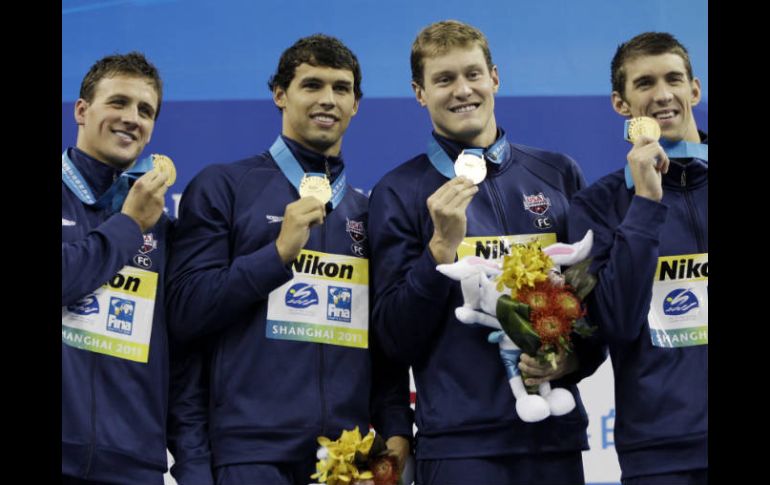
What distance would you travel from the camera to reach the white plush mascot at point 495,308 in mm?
3648

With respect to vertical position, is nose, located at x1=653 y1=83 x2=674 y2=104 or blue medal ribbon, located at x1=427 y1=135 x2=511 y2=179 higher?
nose, located at x1=653 y1=83 x2=674 y2=104

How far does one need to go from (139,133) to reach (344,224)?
0.84 metres

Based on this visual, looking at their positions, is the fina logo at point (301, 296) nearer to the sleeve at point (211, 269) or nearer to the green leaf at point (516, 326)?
the sleeve at point (211, 269)

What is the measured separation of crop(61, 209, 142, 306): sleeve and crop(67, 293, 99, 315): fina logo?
0.05 m

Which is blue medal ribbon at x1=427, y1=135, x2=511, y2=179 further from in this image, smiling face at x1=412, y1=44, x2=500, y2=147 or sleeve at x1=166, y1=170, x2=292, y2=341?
sleeve at x1=166, y1=170, x2=292, y2=341

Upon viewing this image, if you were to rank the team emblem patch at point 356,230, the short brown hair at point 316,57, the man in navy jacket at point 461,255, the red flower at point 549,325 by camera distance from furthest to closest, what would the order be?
the short brown hair at point 316,57 < the team emblem patch at point 356,230 < the man in navy jacket at point 461,255 < the red flower at point 549,325

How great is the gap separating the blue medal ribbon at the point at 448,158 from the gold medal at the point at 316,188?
42cm

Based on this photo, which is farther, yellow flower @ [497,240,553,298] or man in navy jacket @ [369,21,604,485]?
man in navy jacket @ [369,21,604,485]

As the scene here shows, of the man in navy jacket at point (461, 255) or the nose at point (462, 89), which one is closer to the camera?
the man in navy jacket at point (461, 255)

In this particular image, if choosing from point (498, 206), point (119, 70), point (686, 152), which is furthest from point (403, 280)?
point (119, 70)

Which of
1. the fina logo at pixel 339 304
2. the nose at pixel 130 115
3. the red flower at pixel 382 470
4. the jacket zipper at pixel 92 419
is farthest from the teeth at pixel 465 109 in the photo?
the jacket zipper at pixel 92 419

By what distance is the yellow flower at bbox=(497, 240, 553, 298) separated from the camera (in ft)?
11.6

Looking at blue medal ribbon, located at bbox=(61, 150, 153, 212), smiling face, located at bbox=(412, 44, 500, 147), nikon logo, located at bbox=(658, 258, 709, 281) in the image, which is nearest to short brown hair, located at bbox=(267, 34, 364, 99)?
smiling face, located at bbox=(412, 44, 500, 147)

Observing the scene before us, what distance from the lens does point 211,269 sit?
3.92 meters
